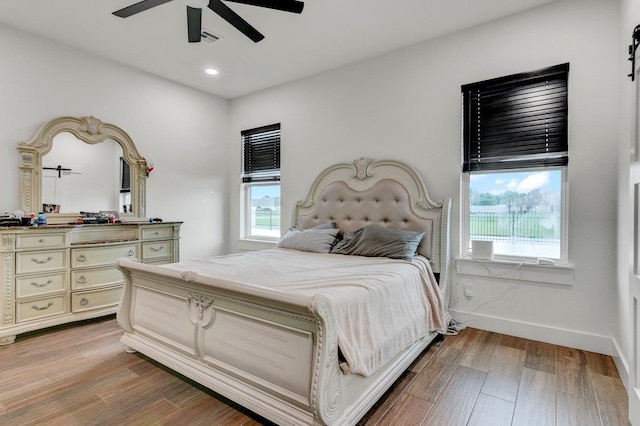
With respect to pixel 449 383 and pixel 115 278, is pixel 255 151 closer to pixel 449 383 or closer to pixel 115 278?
pixel 115 278

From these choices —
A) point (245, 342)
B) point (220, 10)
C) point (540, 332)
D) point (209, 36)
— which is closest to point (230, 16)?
point (220, 10)

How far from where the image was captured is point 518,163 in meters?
2.91

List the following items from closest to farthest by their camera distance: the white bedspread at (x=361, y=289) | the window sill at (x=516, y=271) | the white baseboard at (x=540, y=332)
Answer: the white bedspread at (x=361, y=289) → the white baseboard at (x=540, y=332) → the window sill at (x=516, y=271)

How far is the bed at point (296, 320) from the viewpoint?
1.58m

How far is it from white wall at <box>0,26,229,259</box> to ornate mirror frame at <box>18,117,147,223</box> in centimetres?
9

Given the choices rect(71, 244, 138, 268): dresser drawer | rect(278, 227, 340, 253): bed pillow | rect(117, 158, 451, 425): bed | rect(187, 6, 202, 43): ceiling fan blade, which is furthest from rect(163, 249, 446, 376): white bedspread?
rect(187, 6, 202, 43): ceiling fan blade

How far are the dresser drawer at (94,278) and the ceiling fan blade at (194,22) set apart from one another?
7.97 ft

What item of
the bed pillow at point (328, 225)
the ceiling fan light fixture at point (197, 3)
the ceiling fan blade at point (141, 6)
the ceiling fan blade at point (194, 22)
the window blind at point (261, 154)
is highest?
the ceiling fan light fixture at point (197, 3)

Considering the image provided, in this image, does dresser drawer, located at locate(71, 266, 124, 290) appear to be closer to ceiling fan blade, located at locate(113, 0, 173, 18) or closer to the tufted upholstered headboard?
the tufted upholstered headboard

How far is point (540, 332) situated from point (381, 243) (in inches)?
59.1

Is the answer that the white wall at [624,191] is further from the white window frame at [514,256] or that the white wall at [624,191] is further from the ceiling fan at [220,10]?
the ceiling fan at [220,10]

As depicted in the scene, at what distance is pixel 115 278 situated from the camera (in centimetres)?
350

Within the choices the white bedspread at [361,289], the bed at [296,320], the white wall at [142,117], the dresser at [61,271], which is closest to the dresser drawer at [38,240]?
the dresser at [61,271]

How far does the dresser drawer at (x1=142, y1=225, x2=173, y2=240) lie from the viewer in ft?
12.4
